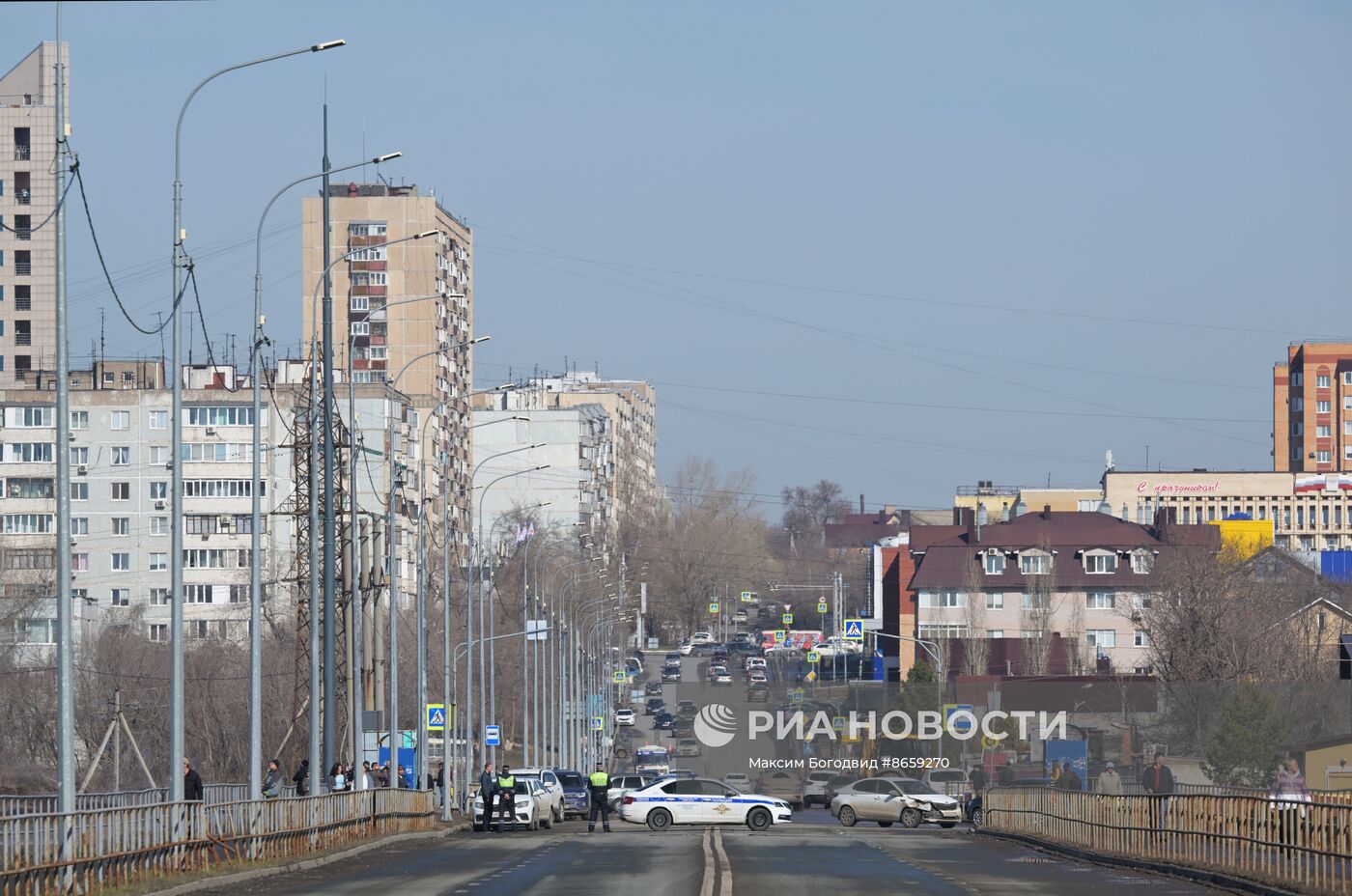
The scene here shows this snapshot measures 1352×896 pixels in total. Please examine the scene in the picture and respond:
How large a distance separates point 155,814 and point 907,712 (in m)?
56.0

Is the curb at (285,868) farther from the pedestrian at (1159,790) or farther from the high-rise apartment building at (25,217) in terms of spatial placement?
the high-rise apartment building at (25,217)

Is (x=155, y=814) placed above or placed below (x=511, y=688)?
above

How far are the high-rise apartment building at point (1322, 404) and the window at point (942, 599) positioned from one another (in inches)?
3370

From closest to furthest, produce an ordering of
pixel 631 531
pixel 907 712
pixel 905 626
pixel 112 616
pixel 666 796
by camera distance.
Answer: pixel 666 796
pixel 907 712
pixel 112 616
pixel 905 626
pixel 631 531

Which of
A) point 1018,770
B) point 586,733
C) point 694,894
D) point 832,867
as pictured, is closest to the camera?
point 694,894

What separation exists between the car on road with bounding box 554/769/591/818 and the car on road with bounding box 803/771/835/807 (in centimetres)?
1121

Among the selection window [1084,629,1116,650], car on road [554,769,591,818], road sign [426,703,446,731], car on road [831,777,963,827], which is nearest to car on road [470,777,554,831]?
road sign [426,703,446,731]

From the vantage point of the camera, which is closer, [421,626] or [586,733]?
[421,626]

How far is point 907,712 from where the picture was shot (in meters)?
75.9

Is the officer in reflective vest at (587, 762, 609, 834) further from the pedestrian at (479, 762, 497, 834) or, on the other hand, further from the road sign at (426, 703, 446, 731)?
the road sign at (426, 703, 446, 731)

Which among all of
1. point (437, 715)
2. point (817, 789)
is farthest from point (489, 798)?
point (817, 789)

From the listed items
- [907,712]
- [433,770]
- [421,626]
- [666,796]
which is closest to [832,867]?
[666,796]

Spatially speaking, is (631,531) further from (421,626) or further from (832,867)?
(832,867)

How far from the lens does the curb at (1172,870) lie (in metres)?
20.5
